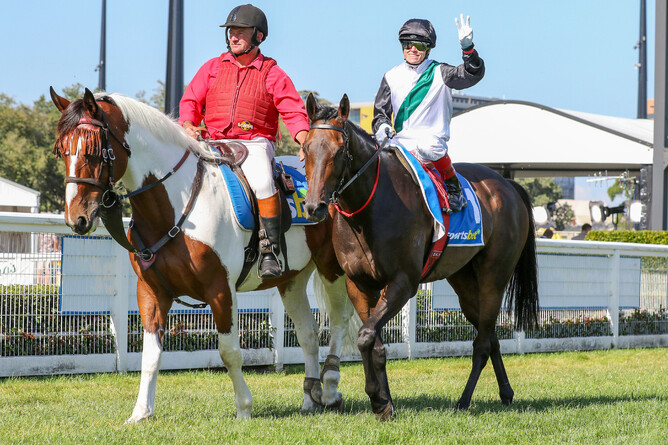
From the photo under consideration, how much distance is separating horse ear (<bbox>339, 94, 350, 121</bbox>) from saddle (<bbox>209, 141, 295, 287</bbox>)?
839 mm

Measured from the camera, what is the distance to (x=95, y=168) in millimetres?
4871

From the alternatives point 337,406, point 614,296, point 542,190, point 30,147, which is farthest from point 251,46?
point 542,190

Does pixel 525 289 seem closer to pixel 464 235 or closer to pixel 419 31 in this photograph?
pixel 464 235

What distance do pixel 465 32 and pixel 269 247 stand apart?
211cm

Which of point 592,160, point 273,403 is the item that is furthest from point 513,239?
point 592,160

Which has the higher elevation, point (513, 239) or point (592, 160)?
point (592, 160)

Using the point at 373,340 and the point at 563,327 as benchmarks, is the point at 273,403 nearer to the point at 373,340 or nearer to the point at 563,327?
the point at 373,340

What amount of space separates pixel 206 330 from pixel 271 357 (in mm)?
889

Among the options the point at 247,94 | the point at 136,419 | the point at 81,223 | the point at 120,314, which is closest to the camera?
the point at 81,223

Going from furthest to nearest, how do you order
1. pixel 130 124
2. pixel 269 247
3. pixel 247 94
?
1. pixel 247 94
2. pixel 269 247
3. pixel 130 124

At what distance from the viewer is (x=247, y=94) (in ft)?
19.5

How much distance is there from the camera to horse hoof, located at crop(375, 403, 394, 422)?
560 centimetres

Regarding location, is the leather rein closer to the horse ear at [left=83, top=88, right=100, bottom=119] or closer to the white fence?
the horse ear at [left=83, top=88, right=100, bottom=119]

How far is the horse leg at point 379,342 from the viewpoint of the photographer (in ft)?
17.9
